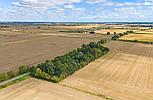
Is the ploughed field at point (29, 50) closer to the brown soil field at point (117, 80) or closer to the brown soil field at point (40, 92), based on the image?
the brown soil field at point (40, 92)

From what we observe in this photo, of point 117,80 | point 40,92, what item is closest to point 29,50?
point 117,80

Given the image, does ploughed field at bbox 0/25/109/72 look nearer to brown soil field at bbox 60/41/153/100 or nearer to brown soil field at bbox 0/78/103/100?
brown soil field at bbox 0/78/103/100

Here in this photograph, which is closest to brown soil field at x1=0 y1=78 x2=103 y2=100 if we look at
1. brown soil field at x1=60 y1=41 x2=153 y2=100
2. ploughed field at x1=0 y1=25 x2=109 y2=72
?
brown soil field at x1=60 y1=41 x2=153 y2=100

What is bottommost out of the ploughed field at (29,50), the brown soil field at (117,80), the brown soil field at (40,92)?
the ploughed field at (29,50)

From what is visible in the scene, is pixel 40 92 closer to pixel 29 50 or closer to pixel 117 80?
pixel 117 80

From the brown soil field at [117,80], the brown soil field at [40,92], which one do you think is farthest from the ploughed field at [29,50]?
the brown soil field at [117,80]

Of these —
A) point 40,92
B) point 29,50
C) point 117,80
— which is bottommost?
point 29,50

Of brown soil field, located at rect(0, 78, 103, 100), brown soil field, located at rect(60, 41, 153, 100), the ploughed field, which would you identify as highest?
brown soil field, located at rect(0, 78, 103, 100)

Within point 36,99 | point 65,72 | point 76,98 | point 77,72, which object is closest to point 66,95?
point 76,98
